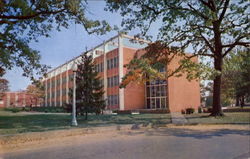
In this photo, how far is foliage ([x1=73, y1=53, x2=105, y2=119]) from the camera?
62.5 ft

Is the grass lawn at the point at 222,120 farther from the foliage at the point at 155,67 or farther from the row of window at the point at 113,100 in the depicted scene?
the row of window at the point at 113,100

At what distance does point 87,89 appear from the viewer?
19.2m

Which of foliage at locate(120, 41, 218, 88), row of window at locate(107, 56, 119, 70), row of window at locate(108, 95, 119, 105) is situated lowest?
row of window at locate(108, 95, 119, 105)

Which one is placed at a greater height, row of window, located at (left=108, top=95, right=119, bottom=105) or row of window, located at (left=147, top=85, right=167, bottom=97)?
row of window, located at (left=147, top=85, right=167, bottom=97)

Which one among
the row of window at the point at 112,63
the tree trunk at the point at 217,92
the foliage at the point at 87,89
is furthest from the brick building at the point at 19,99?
the tree trunk at the point at 217,92

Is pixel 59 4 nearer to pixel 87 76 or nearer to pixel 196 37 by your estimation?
pixel 87 76

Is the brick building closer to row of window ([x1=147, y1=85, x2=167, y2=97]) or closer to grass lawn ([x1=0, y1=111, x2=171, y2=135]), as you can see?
row of window ([x1=147, y1=85, x2=167, y2=97])

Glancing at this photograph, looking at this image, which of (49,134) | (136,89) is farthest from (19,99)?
(49,134)

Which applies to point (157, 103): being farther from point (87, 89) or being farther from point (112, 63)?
point (87, 89)

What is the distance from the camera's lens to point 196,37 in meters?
19.7

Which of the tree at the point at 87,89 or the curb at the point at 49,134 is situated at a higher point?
the tree at the point at 87,89

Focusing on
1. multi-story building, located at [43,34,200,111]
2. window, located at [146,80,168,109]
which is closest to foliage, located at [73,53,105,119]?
multi-story building, located at [43,34,200,111]

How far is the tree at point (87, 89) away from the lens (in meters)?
19.1

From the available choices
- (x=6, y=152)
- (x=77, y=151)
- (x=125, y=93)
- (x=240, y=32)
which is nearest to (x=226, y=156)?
(x=77, y=151)
